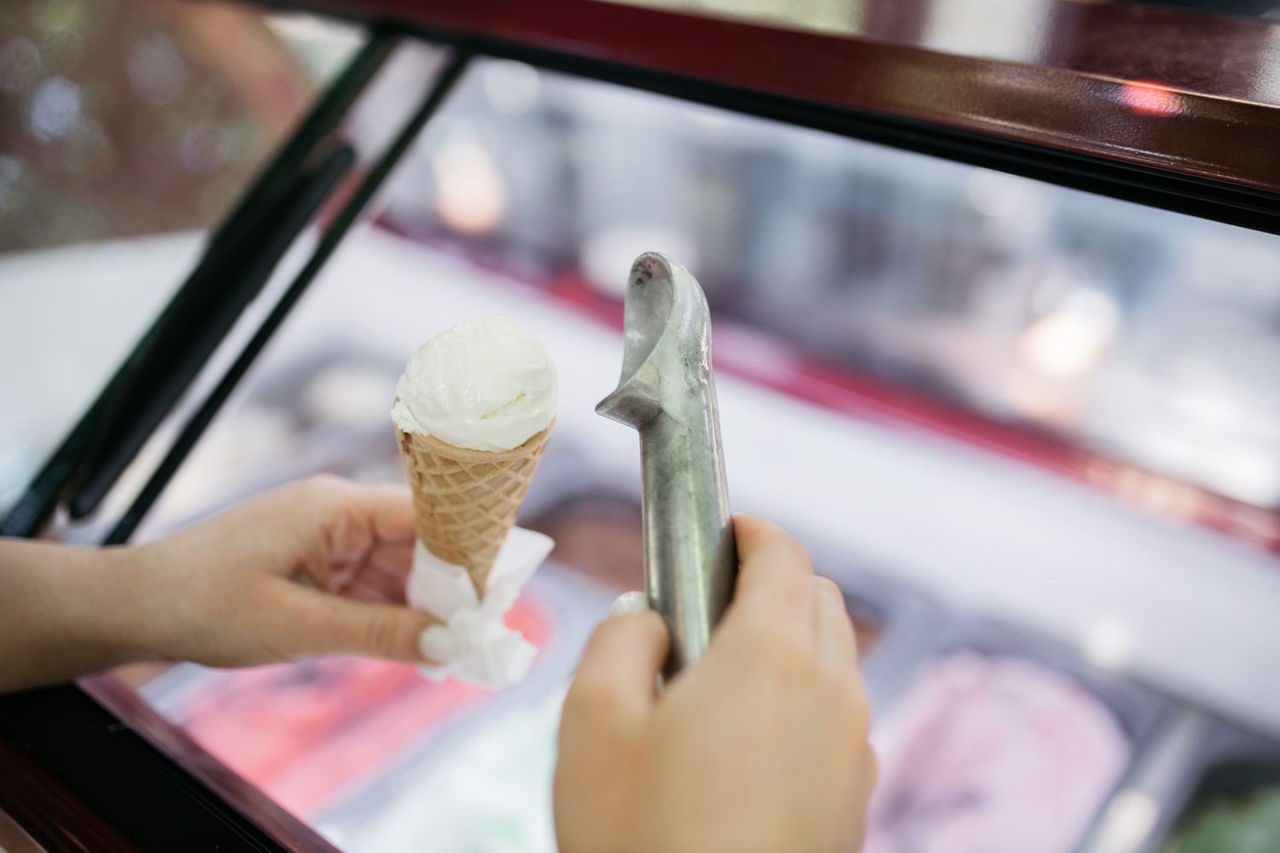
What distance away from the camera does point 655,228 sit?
274 cm

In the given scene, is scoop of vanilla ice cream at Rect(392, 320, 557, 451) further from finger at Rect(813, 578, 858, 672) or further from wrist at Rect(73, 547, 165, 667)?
wrist at Rect(73, 547, 165, 667)

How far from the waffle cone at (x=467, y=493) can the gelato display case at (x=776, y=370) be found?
34cm

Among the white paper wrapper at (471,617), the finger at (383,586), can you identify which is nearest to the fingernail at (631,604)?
the white paper wrapper at (471,617)

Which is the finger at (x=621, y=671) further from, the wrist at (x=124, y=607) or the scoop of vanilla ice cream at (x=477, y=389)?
the wrist at (x=124, y=607)

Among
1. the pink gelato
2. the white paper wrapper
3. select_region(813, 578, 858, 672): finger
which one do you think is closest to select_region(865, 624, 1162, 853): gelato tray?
the pink gelato

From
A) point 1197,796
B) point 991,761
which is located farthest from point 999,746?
point 1197,796

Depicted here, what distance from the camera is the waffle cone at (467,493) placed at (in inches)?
36.8

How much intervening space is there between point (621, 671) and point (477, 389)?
0.33 meters

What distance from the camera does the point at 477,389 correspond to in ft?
2.89

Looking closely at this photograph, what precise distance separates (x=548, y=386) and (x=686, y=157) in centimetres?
194

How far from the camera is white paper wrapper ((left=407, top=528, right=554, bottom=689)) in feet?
3.53

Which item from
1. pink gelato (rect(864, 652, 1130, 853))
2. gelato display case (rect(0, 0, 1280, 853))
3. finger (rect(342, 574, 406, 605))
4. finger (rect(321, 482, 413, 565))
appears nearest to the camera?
gelato display case (rect(0, 0, 1280, 853))

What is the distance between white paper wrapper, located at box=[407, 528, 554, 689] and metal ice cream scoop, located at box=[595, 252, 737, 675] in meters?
0.37

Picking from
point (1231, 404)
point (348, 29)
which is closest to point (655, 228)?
point (348, 29)
